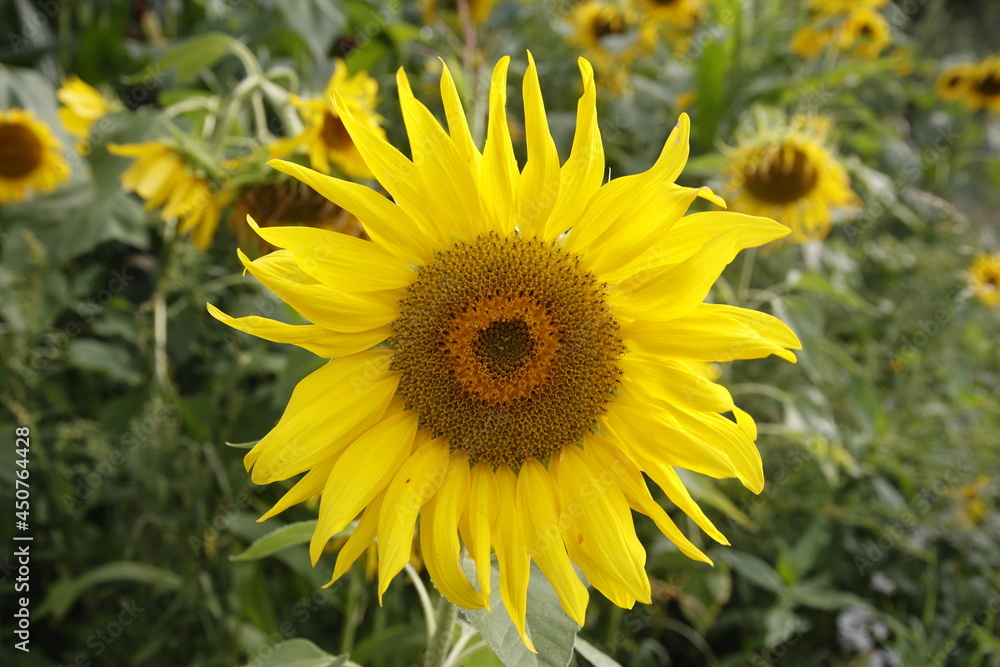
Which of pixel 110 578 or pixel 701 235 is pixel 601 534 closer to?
pixel 701 235

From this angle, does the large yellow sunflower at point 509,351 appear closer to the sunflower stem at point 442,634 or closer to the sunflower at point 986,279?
the sunflower stem at point 442,634

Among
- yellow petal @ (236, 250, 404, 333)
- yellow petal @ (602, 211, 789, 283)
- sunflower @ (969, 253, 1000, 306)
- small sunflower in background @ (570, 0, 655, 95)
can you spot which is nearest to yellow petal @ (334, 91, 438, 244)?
yellow petal @ (236, 250, 404, 333)

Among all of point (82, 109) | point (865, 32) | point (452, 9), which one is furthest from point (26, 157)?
point (865, 32)

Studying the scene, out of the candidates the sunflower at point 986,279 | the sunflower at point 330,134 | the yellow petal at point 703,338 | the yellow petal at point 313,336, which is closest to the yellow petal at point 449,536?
the yellow petal at point 313,336

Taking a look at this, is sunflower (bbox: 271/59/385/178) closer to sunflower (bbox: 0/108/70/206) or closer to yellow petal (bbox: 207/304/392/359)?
yellow petal (bbox: 207/304/392/359)

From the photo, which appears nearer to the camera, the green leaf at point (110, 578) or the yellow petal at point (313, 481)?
the yellow petal at point (313, 481)

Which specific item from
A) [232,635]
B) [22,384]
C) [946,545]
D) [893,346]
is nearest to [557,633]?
[232,635]

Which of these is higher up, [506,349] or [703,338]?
[703,338]

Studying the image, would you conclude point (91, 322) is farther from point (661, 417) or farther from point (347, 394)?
point (661, 417)
